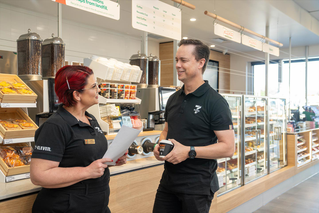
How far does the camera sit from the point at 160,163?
269 cm

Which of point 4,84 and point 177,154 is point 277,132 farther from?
point 4,84

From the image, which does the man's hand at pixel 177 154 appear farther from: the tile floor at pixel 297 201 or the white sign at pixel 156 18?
the tile floor at pixel 297 201

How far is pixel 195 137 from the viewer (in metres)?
1.67

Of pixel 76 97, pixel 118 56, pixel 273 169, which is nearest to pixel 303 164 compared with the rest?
pixel 273 169

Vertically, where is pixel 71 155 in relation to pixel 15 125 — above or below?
below

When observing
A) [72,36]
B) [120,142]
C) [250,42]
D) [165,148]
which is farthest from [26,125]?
[72,36]

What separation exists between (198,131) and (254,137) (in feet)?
11.1

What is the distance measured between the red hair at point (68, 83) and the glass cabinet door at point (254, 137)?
130 inches

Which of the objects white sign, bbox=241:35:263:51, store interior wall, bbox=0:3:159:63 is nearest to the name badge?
white sign, bbox=241:35:263:51

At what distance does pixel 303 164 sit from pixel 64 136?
5871 millimetres

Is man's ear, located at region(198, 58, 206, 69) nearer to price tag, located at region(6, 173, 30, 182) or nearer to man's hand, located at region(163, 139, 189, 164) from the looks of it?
man's hand, located at region(163, 139, 189, 164)

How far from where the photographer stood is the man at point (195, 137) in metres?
1.61

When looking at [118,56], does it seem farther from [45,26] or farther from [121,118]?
[121,118]

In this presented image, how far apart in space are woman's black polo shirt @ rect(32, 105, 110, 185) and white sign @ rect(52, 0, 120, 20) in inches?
41.1
